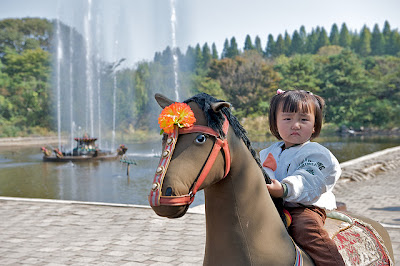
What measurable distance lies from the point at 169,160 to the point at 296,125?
958 mm

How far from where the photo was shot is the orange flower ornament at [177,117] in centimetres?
165

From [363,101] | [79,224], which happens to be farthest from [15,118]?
[79,224]

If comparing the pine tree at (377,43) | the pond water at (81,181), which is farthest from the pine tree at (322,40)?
the pond water at (81,181)

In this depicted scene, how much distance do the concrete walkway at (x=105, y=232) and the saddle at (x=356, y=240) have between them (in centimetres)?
182

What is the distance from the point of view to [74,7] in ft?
71.5

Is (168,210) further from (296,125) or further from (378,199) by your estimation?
(378,199)

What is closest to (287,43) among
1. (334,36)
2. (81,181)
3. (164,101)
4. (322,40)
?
(322,40)

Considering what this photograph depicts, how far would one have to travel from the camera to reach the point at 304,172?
2150 millimetres

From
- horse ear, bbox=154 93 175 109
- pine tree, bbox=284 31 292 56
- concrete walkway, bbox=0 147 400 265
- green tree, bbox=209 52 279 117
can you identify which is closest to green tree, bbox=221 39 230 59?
pine tree, bbox=284 31 292 56

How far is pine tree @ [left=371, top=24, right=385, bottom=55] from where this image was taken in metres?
72.3

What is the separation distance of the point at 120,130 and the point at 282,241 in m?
38.3

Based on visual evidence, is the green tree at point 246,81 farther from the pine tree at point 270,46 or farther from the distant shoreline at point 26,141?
the pine tree at point 270,46

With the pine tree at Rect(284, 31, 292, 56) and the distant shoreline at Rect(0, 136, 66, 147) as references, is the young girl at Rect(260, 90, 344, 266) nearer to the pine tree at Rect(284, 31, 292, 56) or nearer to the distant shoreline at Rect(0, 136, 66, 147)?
the distant shoreline at Rect(0, 136, 66, 147)

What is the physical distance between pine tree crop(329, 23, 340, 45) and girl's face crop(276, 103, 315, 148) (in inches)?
3077
